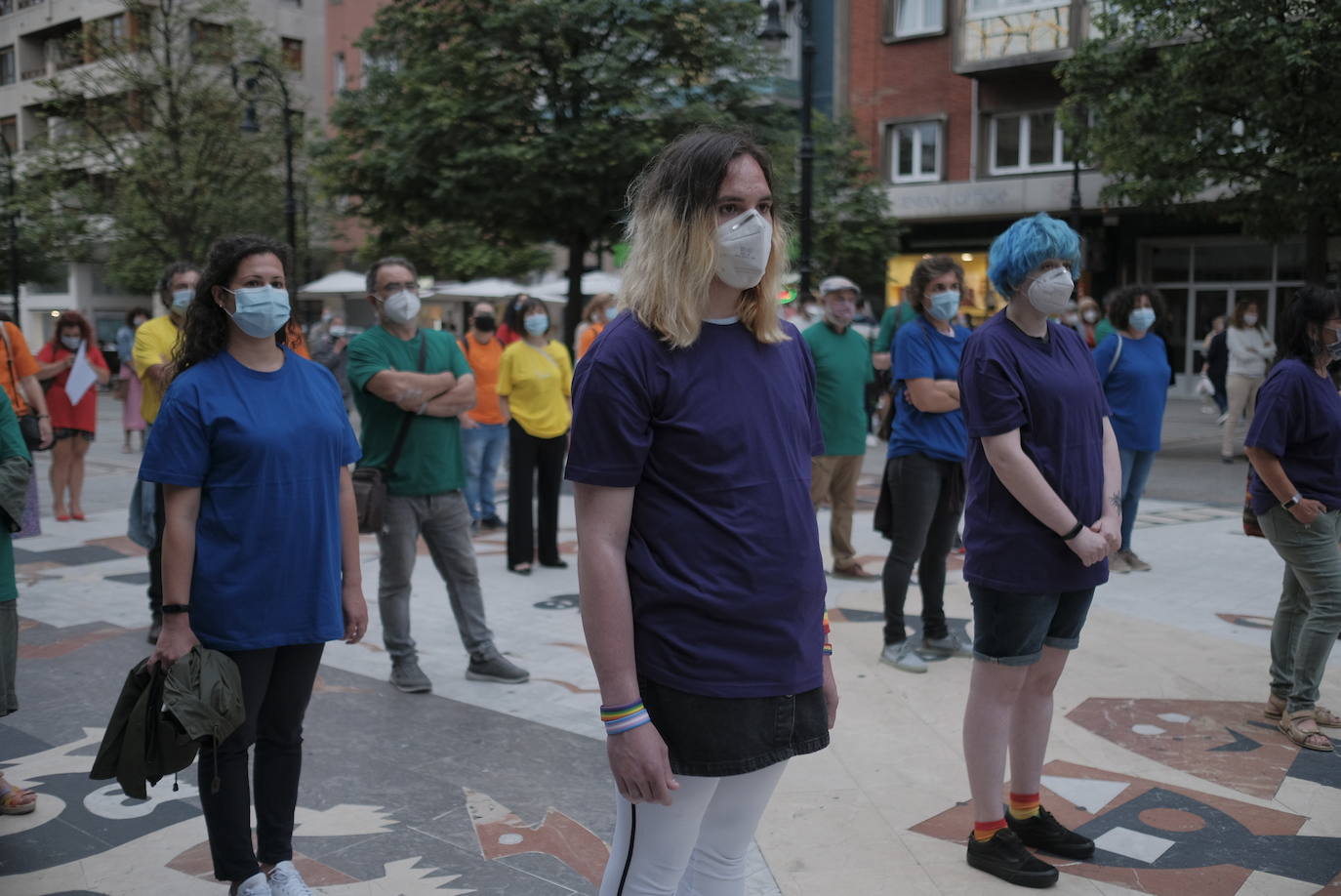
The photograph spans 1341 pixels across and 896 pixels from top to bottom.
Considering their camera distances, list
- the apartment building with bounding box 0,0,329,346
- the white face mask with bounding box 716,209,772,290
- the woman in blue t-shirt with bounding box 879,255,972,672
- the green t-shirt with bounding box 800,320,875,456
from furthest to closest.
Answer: the apartment building with bounding box 0,0,329,346 < the green t-shirt with bounding box 800,320,875,456 < the woman in blue t-shirt with bounding box 879,255,972,672 < the white face mask with bounding box 716,209,772,290

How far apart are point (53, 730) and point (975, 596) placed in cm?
382

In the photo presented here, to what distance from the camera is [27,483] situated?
13.2ft

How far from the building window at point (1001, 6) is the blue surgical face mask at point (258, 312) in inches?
950

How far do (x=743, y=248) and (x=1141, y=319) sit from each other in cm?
653

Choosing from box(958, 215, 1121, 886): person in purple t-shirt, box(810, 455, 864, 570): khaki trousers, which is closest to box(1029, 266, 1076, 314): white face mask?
box(958, 215, 1121, 886): person in purple t-shirt

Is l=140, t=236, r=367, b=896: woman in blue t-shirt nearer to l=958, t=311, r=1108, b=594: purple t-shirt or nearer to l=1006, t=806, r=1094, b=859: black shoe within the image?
l=958, t=311, r=1108, b=594: purple t-shirt

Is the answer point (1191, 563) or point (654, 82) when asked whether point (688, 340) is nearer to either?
point (1191, 563)

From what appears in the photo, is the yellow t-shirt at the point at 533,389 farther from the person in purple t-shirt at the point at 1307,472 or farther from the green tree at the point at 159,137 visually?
the green tree at the point at 159,137

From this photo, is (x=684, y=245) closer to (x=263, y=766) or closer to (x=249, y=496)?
(x=249, y=496)

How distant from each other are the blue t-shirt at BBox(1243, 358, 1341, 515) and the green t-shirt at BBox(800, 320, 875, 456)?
3219 mm

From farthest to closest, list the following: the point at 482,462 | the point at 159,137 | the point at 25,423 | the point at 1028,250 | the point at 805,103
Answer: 1. the point at 159,137
2. the point at 805,103
3. the point at 482,462
4. the point at 25,423
5. the point at 1028,250

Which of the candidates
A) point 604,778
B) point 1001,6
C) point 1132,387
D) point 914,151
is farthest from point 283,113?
point 604,778

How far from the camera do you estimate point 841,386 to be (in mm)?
7738

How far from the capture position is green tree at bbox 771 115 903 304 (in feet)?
82.0
